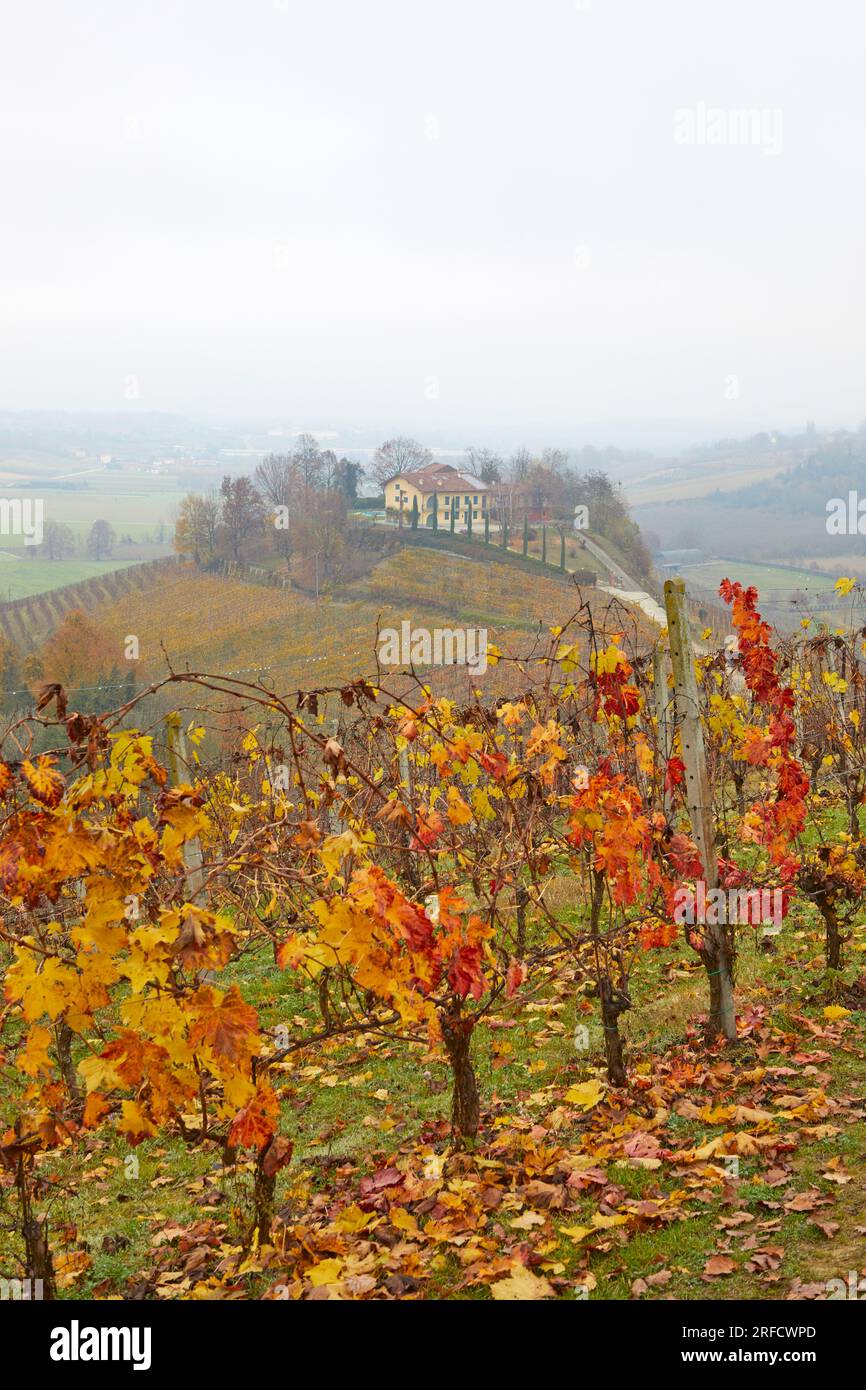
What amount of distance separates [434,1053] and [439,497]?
238ft

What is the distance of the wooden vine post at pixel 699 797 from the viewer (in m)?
5.49

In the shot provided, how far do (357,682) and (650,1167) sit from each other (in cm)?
227

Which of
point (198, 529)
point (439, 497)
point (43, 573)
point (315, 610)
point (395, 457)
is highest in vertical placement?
point (395, 457)

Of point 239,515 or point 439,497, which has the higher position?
point 439,497

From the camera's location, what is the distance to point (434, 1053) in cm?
643

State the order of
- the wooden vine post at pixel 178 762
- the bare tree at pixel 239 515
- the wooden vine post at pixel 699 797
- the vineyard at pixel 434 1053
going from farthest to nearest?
the bare tree at pixel 239 515 < the wooden vine post at pixel 178 762 < the wooden vine post at pixel 699 797 < the vineyard at pixel 434 1053

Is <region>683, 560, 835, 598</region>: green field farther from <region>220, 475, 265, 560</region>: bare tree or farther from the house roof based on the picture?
<region>220, 475, 265, 560</region>: bare tree

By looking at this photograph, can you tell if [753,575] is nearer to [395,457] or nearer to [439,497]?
[439,497]

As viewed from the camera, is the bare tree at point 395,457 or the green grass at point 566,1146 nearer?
the green grass at point 566,1146

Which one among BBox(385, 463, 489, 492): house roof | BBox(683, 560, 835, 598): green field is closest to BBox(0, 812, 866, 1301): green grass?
BBox(683, 560, 835, 598): green field

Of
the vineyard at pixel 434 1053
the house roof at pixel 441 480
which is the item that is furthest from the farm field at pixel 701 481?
the vineyard at pixel 434 1053

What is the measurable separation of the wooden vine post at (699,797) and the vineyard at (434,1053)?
16 millimetres

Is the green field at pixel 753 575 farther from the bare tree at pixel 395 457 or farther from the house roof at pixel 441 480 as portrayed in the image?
the bare tree at pixel 395 457

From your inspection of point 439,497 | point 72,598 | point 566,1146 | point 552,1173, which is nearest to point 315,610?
point 72,598
